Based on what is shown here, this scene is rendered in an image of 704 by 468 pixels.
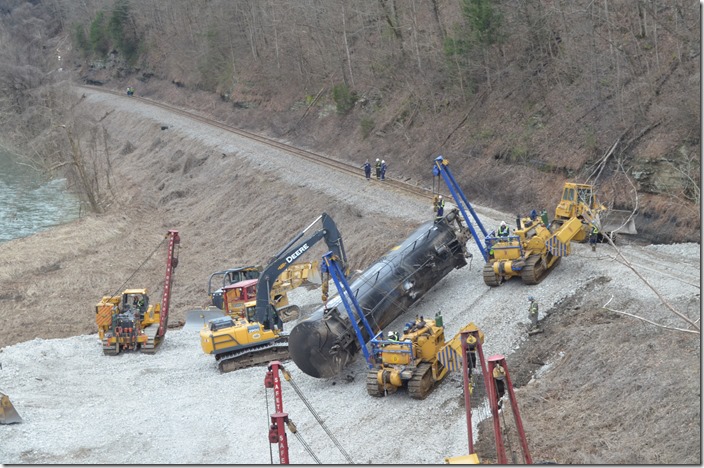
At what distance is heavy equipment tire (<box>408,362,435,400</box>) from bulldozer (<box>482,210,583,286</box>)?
5.34 meters

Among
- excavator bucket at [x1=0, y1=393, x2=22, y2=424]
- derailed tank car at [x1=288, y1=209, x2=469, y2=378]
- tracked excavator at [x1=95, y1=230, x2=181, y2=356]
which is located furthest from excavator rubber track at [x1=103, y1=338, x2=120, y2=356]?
derailed tank car at [x1=288, y1=209, x2=469, y2=378]

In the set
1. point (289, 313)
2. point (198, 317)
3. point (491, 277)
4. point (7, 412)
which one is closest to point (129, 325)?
point (198, 317)

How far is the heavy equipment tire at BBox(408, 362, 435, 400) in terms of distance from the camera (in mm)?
19906

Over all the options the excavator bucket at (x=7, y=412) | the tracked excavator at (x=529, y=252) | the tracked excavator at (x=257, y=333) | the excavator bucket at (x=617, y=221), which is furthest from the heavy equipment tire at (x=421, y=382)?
the excavator bucket at (x=617, y=221)

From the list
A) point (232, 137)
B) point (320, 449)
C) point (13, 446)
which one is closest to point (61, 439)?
point (13, 446)

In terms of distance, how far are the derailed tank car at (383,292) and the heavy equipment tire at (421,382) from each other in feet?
8.88

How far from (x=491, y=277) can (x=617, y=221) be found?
23.5 ft

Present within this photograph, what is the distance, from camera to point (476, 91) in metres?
44.4

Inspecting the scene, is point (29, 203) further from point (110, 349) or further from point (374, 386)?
point (374, 386)

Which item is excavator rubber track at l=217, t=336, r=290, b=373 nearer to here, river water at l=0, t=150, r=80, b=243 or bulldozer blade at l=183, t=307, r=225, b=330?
bulldozer blade at l=183, t=307, r=225, b=330

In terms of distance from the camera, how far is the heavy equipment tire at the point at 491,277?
Result: 2480 cm

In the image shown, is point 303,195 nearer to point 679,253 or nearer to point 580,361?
point 679,253

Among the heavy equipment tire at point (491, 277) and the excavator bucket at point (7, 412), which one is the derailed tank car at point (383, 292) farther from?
the excavator bucket at point (7, 412)

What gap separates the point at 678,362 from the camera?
17359mm
